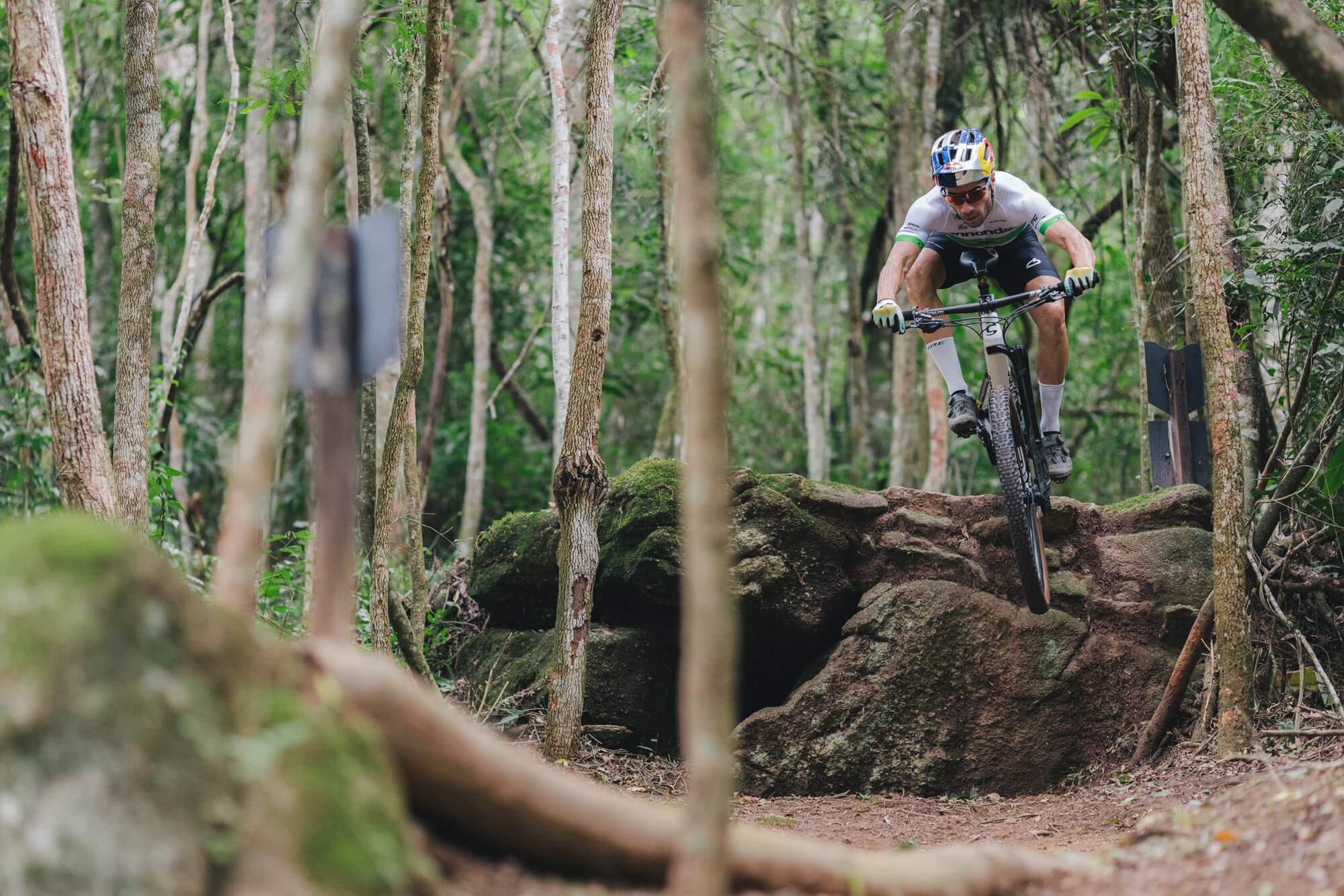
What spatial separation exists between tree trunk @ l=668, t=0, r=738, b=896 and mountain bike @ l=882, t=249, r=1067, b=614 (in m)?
3.62

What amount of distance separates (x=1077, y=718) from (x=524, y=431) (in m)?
12.1

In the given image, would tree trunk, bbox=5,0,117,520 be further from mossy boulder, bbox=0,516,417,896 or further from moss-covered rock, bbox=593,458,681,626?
mossy boulder, bbox=0,516,417,896

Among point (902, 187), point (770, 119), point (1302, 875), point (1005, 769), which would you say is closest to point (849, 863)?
point (1302, 875)

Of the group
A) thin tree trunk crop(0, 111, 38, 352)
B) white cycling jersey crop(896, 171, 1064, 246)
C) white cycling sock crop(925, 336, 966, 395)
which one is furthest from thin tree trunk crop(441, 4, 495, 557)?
white cycling jersey crop(896, 171, 1064, 246)

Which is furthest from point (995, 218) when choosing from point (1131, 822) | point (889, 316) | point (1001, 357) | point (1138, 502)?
point (1131, 822)

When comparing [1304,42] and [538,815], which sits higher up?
[1304,42]

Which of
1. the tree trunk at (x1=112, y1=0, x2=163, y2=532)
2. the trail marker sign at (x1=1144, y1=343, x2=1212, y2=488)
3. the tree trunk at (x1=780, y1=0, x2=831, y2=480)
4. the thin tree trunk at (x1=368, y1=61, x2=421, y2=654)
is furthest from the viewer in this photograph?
the tree trunk at (x1=780, y1=0, x2=831, y2=480)

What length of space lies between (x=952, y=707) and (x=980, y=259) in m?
2.71

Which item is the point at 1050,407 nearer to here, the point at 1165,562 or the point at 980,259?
the point at 980,259

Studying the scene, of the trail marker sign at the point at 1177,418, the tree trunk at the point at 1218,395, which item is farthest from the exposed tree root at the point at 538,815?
the trail marker sign at the point at 1177,418

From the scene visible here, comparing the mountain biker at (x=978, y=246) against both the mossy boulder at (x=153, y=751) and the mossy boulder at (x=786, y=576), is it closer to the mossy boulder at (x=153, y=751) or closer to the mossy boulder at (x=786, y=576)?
the mossy boulder at (x=786, y=576)

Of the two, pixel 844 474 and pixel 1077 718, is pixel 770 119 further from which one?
pixel 1077 718

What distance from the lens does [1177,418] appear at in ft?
23.5

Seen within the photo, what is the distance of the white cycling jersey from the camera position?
607 cm
